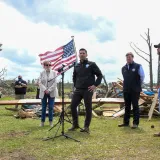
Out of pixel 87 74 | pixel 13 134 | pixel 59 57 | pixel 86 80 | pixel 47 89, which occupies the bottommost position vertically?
pixel 13 134

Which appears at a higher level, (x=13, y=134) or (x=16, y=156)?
(x=13, y=134)

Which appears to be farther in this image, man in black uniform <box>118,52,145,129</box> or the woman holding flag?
the woman holding flag

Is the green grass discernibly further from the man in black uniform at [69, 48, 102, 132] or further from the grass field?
the man in black uniform at [69, 48, 102, 132]

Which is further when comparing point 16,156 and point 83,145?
point 83,145

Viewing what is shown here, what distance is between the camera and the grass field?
514cm

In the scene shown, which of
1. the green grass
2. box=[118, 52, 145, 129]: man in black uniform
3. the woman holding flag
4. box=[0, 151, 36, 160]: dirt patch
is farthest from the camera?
the woman holding flag

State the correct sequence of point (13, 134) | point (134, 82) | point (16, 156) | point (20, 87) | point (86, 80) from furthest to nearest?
1. point (20, 87)
2. point (134, 82)
3. point (86, 80)
4. point (13, 134)
5. point (16, 156)

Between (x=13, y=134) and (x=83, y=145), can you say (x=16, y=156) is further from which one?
(x=13, y=134)

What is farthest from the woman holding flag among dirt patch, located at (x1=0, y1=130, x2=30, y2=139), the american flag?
dirt patch, located at (x1=0, y1=130, x2=30, y2=139)

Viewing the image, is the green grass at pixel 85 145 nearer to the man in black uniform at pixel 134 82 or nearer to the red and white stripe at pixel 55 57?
the man in black uniform at pixel 134 82

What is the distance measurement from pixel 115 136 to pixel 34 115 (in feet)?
15.9

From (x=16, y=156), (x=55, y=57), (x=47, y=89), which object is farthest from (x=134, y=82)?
(x=16, y=156)

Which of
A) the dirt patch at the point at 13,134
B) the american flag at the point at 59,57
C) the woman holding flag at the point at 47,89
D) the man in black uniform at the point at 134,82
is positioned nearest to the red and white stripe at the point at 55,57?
the american flag at the point at 59,57

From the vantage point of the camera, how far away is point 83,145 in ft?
19.5
